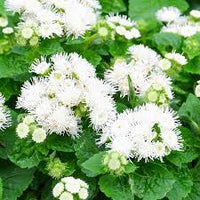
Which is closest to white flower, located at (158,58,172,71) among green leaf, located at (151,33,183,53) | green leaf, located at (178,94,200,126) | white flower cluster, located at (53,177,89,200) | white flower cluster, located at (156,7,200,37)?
green leaf, located at (178,94,200,126)

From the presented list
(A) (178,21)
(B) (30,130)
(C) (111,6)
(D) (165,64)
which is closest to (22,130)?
(B) (30,130)

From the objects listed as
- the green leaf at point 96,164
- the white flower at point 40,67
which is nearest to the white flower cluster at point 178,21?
the white flower at point 40,67

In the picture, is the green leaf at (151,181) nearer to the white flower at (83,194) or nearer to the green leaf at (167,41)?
the white flower at (83,194)

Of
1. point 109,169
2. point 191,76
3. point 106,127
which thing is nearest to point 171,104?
point 191,76

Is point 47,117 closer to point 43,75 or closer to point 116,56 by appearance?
point 43,75

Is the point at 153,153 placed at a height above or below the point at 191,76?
above

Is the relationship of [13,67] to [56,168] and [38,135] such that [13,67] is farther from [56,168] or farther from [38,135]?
[56,168]

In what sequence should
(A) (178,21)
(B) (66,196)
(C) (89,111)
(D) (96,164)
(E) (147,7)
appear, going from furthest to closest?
(E) (147,7) < (A) (178,21) < (C) (89,111) < (D) (96,164) < (B) (66,196)
